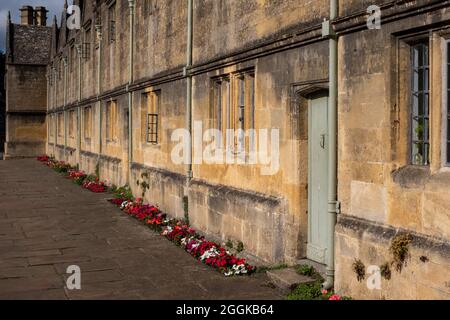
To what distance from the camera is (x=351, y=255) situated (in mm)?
6051

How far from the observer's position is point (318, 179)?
23.7 ft

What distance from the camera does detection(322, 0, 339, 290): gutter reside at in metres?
6.39

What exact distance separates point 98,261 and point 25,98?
31.9 m

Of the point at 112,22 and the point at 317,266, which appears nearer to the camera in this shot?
the point at 317,266

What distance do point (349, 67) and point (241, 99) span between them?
324 cm

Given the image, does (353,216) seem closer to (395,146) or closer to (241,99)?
(395,146)

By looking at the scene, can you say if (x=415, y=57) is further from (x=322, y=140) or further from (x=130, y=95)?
(x=130, y=95)

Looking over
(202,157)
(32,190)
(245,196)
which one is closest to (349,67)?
(245,196)

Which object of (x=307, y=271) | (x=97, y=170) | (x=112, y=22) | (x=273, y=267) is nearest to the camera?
(x=307, y=271)

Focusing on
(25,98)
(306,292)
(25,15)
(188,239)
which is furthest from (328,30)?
(25,15)

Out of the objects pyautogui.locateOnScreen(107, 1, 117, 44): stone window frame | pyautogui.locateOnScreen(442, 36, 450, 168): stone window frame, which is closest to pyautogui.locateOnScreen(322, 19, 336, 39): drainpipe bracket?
pyautogui.locateOnScreen(442, 36, 450, 168): stone window frame

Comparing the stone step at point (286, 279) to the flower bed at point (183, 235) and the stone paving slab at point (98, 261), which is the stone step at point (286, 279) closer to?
the stone paving slab at point (98, 261)

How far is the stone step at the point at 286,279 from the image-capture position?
657cm

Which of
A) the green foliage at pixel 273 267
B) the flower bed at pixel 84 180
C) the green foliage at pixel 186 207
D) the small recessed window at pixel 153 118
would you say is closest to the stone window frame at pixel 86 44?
the flower bed at pixel 84 180
